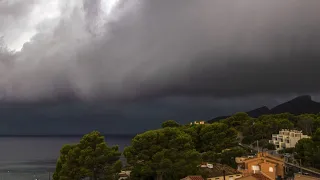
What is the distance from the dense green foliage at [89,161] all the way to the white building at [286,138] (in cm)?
5449

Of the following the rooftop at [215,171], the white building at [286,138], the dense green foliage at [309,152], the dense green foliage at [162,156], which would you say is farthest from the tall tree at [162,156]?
the white building at [286,138]

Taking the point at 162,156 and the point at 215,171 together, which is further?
the point at 215,171

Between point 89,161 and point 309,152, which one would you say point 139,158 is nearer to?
point 89,161

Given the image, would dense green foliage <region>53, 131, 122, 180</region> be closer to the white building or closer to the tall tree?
the tall tree

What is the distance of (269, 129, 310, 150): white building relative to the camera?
287 ft

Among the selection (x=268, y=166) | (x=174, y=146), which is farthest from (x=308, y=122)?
(x=174, y=146)

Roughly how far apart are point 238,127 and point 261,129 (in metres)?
7.00

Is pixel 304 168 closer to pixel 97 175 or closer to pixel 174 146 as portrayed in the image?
pixel 174 146

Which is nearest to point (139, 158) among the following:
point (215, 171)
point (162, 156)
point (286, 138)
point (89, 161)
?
point (162, 156)

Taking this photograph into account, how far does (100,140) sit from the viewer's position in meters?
50.2

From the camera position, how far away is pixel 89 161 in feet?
156

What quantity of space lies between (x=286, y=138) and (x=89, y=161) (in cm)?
5917

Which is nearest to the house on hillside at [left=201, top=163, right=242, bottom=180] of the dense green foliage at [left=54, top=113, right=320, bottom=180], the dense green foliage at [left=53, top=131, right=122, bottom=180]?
the dense green foliage at [left=54, top=113, right=320, bottom=180]

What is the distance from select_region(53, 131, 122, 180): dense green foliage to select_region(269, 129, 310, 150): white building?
54.5 m
